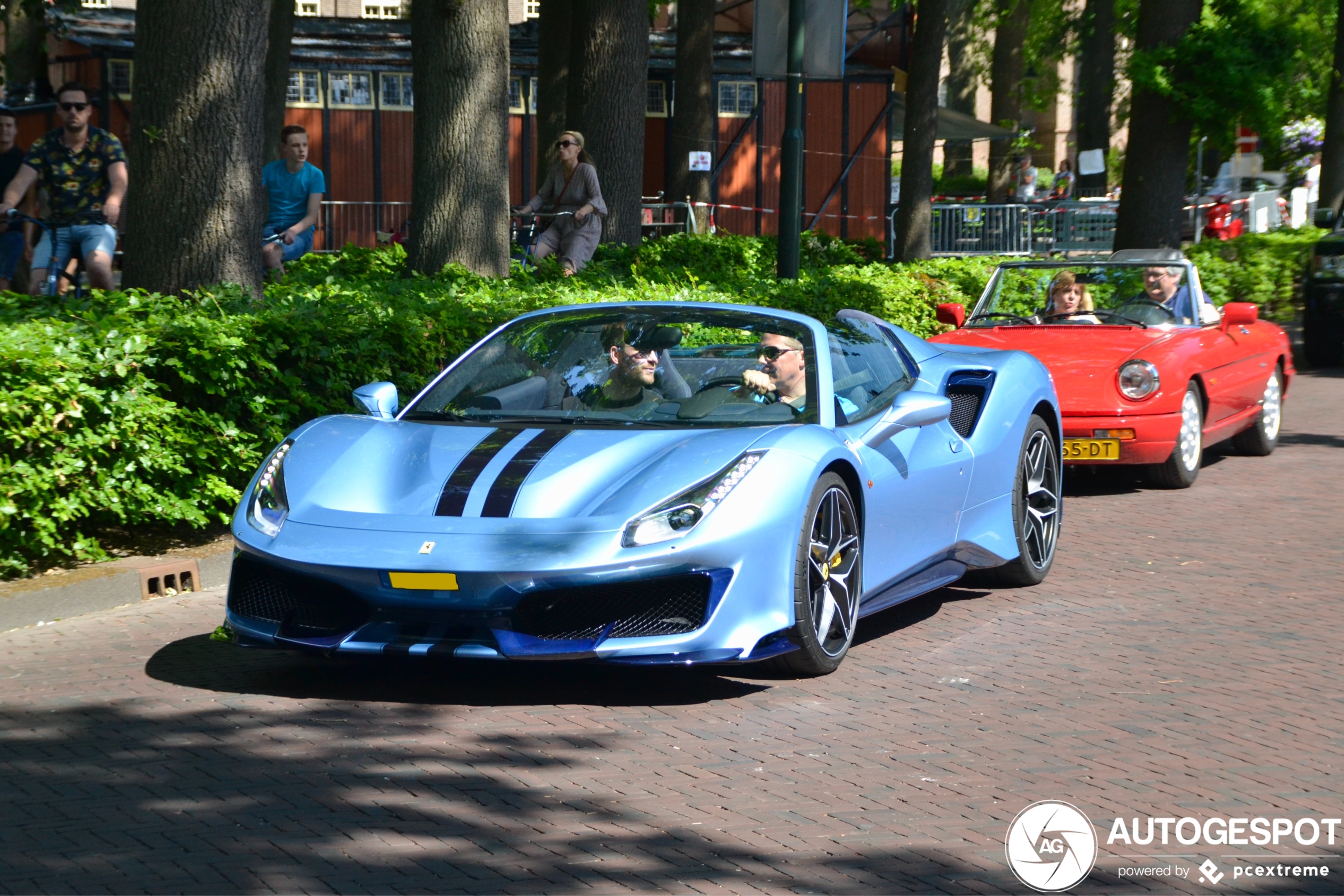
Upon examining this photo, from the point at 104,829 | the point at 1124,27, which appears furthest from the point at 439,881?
the point at 1124,27

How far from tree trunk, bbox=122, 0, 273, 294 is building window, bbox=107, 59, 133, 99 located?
2205 cm

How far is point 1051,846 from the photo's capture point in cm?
424

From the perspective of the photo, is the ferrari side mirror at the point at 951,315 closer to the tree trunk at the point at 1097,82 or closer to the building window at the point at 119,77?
the building window at the point at 119,77

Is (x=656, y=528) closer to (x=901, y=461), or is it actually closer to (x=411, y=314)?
(x=901, y=461)

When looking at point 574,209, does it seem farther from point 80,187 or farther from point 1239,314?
point 1239,314

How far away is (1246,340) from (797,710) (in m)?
7.48

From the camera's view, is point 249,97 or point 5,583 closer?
point 5,583

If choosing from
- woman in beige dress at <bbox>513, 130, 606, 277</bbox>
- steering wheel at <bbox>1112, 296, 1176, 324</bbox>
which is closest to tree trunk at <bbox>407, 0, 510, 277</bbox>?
woman in beige dress at <bbox>513, 130, 606, 277</bbox>

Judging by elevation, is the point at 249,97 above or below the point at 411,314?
above

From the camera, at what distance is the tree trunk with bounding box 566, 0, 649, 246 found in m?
15.9

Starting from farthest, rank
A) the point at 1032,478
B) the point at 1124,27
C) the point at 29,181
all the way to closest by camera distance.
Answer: the point at 1124,27
the point at 29,181
the point at 1032,478

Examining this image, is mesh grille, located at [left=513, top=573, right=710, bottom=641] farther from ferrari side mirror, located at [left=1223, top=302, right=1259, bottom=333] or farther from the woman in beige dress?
the woman in beige dress

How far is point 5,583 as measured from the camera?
6.94 meters

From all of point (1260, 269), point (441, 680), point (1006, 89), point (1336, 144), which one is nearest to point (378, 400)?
point (441, 680)
